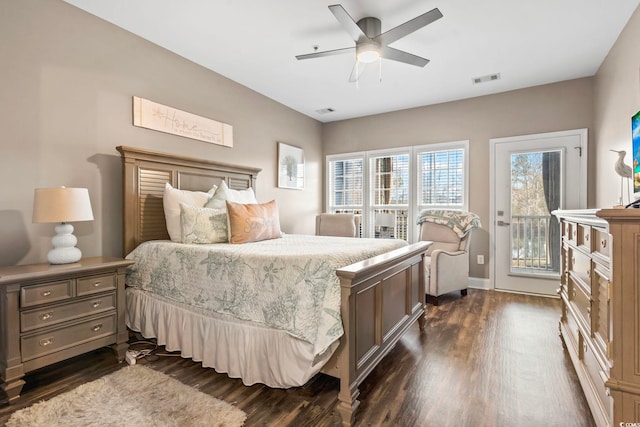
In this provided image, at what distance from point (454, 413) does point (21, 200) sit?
3.10m

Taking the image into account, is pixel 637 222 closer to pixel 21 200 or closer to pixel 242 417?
pixel 242 417

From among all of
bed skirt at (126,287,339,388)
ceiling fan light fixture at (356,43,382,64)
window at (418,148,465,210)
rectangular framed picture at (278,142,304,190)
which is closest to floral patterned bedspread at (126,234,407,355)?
bed skirt at (126,287,339,388)

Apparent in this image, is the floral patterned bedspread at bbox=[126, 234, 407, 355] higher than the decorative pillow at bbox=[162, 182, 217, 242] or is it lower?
lower

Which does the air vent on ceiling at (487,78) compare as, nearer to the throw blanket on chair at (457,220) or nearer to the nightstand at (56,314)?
the throw blanket on chair at (457,220)

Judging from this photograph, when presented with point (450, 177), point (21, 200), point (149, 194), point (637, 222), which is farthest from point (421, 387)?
point (450, 177)

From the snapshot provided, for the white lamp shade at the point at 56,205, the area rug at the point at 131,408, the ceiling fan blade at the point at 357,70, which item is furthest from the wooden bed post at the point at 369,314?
the ceiling fan blade at the point at 357,70

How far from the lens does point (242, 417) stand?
1586mm

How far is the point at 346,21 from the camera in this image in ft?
7.07

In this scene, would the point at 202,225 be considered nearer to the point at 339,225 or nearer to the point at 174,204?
the point at 174,204

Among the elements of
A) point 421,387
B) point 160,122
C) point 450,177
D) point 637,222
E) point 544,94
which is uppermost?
point 544,94

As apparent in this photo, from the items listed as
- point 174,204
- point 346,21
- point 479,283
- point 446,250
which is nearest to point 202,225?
point 174,204

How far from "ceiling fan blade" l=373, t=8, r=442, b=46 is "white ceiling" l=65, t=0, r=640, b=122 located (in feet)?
0.84

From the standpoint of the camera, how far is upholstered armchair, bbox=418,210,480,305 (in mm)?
3600

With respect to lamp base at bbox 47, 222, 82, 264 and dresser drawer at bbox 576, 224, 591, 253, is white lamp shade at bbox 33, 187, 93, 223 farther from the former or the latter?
dresser drawer at bbox 576, 224, 591, 253
